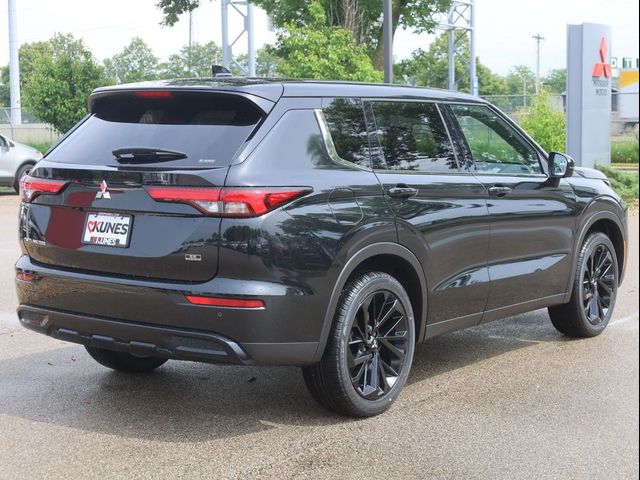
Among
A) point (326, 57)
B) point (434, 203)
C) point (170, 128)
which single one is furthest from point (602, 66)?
point (170, 128)

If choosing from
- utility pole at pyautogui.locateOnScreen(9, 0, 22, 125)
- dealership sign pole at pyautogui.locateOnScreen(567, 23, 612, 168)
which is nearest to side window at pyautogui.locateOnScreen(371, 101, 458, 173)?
dealership sign pole at pyautogui.locateOnScreen(567, 23, 612, 168)

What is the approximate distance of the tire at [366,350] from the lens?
486cm

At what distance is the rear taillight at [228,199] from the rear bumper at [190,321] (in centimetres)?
33

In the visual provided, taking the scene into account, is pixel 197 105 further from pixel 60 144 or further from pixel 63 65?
pixel 63 65

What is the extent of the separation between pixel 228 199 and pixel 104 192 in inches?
28.5

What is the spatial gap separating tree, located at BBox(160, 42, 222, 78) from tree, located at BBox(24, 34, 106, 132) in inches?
384

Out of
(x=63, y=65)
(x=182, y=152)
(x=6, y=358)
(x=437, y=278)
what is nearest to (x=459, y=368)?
(x=437, y=278)

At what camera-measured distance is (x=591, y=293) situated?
279 inches

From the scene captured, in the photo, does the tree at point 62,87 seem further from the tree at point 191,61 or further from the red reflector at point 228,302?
the red reflector at point 228,302

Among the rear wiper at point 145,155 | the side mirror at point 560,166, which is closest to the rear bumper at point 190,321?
the rear wiper at point 145,155

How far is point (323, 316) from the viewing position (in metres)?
4.70

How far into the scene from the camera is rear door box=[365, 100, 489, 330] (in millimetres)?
5277

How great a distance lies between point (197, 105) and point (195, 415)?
64.7 inches

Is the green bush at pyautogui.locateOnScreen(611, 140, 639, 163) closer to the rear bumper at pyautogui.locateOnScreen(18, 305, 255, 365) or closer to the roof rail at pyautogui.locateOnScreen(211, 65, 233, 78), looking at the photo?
the roof rail at pyautogui.locateOnScreen(211, 65, 233, 78)
